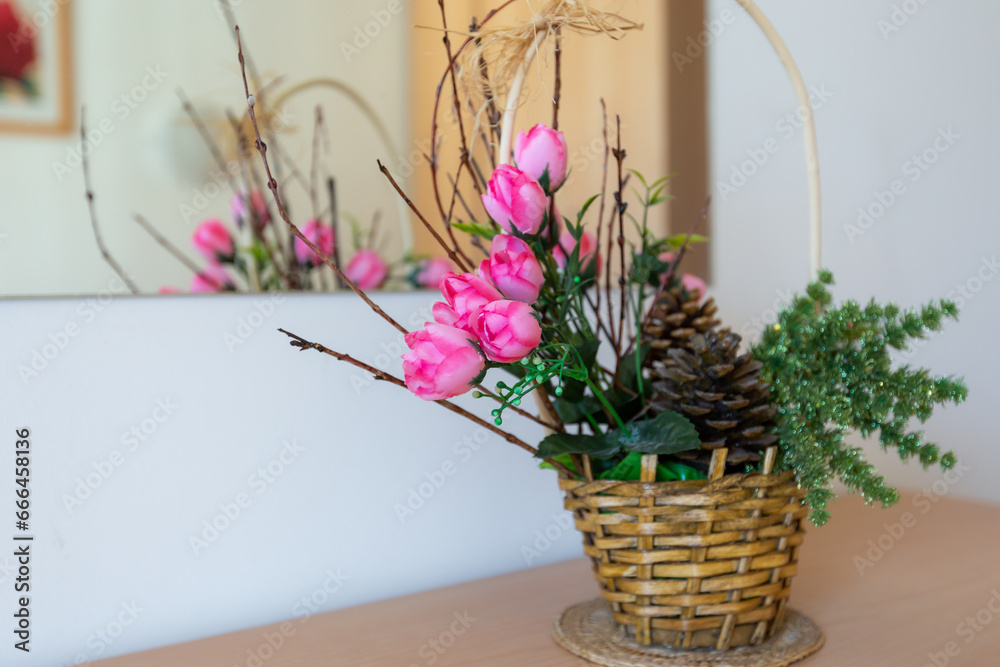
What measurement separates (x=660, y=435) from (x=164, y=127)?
52 cm

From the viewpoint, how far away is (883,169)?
1181mm

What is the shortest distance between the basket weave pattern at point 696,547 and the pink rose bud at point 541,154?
8.5 inches

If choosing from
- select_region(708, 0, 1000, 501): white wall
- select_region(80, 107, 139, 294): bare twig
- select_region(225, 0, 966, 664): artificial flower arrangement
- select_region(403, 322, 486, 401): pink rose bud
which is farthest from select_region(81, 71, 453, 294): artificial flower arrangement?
select_region(708, 0, 1000, 501): white wall

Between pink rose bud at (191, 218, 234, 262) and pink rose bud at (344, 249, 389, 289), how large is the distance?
0.39ft

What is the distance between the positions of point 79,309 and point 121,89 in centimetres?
20

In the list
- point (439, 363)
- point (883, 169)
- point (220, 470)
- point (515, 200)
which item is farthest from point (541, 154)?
point (883, 169)

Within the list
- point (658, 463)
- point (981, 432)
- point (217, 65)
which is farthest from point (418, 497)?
point (981, 432)

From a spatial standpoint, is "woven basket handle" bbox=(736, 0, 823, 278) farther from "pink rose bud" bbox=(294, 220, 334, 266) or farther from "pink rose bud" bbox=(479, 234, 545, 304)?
"pink rose bud" bbox=(294, 220, 334, 266)

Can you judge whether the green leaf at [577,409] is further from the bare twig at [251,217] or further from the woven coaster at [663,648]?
the bare twig at [251,217]

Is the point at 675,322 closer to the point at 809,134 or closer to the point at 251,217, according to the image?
the point at 809,134

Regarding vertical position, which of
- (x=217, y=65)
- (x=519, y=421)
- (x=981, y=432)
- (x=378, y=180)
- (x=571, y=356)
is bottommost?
(x=981, y=432)

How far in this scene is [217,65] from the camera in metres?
0.73

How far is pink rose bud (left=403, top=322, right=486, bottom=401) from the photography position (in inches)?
17.9

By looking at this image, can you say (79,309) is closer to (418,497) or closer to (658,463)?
(418,497)
